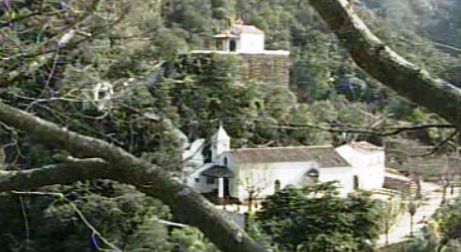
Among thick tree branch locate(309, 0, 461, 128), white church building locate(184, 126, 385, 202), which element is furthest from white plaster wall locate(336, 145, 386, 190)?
thick tree branch locate(309, 0, 461, 128)

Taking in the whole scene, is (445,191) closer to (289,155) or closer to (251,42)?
(289,155)

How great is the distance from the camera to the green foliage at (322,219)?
2.07 m

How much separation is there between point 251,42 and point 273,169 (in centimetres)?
42

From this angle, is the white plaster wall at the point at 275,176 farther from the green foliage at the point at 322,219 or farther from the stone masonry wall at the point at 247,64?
the stone masonry wall at the point at 247,64

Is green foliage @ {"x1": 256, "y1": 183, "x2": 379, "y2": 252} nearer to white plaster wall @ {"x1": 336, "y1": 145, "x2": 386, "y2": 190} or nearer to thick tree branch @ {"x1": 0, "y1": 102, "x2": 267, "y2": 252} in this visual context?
white plaster wall @ {"x1": 336, "y1": 145, "x2": 386, "y2": 190}

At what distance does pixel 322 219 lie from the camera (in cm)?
212

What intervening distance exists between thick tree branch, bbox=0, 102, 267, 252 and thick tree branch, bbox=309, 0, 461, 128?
24 cm

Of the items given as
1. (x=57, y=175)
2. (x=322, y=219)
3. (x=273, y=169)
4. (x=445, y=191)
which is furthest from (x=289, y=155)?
(x=57, y=175)

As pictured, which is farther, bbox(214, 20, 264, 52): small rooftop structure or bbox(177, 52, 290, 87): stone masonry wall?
bbox(214, 20, 264, 52): small rooftop structure

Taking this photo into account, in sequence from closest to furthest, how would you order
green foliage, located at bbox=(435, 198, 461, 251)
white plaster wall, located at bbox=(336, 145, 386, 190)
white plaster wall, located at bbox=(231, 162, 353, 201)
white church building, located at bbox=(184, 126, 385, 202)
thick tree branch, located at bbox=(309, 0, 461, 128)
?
thick tree branch, located at bbox=(309, 0, 461, 128) < green foliage, located at bbox=(435, 198, 461, 251) < white plaster wall, located at bbox=(336, 145, 386, 190) < white church building, located at bbox=(184, 126, 385, 202) < white plaster wall, located at bbox=(231, 162, 353, 201)

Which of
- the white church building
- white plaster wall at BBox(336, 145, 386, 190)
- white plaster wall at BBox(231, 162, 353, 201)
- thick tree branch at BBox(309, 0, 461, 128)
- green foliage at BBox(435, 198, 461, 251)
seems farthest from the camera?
white plaster wall at BBox(231, 162, 353, 201)

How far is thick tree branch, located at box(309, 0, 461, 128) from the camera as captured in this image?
794mm

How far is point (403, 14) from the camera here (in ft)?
5.08

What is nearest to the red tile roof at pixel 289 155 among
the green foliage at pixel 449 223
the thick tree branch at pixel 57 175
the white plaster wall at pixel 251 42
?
the white plaster wall at pixel 251 42
